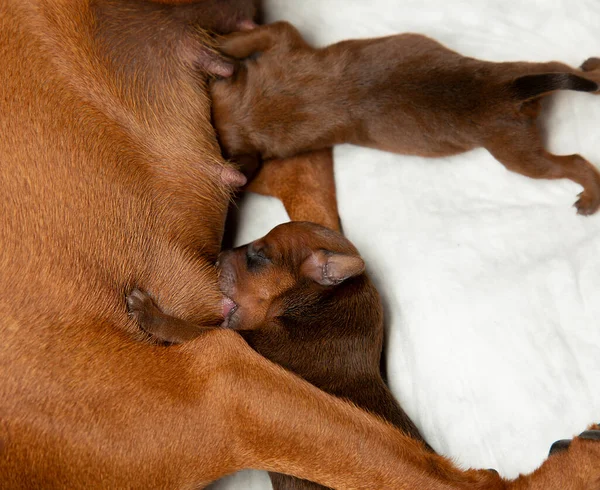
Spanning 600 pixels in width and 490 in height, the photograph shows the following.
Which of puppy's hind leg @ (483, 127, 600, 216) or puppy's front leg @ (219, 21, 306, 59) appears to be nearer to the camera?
puppy's hind leg @ (483, 127, 600, 216)

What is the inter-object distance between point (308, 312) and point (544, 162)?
0.89 meters

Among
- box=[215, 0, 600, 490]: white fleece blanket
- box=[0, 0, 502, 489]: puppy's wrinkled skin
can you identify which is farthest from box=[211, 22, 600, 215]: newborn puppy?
box=[0, 0, 502, 489]: puppy's wrinkled skin

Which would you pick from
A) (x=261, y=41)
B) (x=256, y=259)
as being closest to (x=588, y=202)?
(x=256, y=259)

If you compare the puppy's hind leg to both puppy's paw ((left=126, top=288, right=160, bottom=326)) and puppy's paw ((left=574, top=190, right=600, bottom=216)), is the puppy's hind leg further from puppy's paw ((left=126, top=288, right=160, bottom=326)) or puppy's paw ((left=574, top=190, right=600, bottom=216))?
puppy's paw ((left=126, top=288, right=160, bottom=326))

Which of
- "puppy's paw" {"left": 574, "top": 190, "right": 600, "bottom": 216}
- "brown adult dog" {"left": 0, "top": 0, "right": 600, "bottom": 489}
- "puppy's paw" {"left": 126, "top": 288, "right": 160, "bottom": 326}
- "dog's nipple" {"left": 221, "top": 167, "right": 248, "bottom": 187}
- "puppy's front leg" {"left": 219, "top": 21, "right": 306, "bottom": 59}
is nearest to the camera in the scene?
"brown adult dog" {"left": 0, "top": 0, "right": 600, "bottom": 489}

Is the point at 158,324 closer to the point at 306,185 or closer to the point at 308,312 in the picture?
the point at 308,312

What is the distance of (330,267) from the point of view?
2.17 m

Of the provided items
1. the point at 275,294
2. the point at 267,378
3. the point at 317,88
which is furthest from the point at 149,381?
the point at 317,88

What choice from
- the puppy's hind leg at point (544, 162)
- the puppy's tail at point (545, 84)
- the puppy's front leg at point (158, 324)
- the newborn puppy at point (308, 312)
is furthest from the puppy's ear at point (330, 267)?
the puppy's tail at point (545, 84)

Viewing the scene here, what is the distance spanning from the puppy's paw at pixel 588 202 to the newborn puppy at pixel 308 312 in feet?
2.33

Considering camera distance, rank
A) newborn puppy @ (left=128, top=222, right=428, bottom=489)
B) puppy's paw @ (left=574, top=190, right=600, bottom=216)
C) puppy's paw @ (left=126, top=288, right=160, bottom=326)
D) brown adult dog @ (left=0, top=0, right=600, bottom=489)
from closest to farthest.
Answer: brown adult dog @ (left=0, top=0, right=600, bottom=489) → puppy's paw @ (left=126, top=288, right=160, bottom=326) → newborn puppy @ (left=128, top=222, right=428, bottom=489) → puppy's paw @ (left=574, top=190, right=600, bottom=216)

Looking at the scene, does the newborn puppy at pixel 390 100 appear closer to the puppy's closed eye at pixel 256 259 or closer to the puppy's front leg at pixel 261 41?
the puppy's front leg at pixel 261 41

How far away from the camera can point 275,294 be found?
2.30m

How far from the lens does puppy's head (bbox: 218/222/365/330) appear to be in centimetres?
226
